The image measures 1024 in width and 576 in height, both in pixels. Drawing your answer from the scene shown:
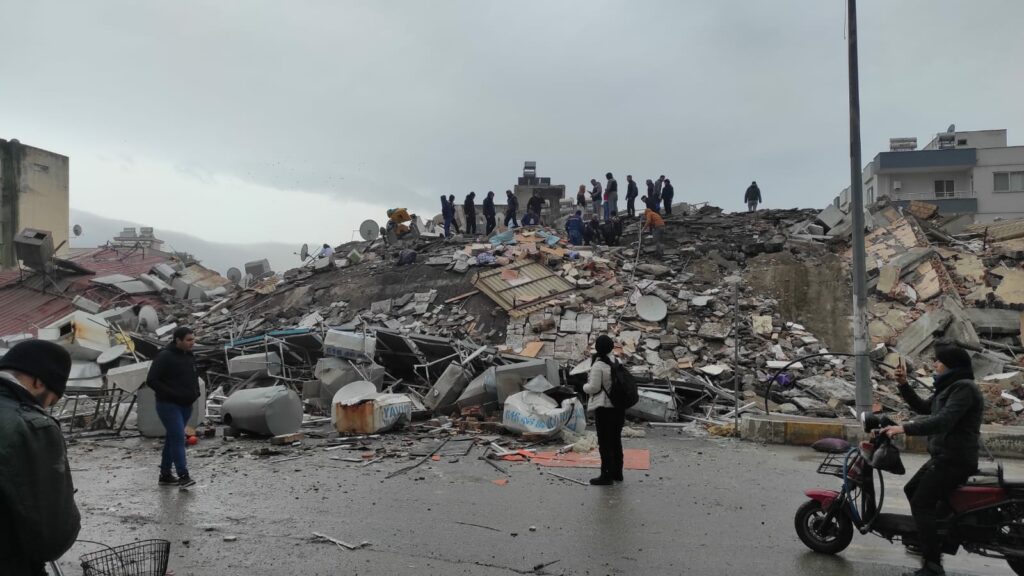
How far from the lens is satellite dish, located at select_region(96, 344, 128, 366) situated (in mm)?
15055

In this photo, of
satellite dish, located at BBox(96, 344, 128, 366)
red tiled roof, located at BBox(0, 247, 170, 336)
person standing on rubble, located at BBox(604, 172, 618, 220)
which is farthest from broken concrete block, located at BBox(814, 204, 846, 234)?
red tiled roof, located at BBox(0, 247, 170, 336)

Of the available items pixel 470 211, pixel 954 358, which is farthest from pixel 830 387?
pixel 470 211

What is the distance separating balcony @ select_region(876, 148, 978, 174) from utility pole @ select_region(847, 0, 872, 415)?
33802 millimetres

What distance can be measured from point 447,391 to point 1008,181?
3966cm

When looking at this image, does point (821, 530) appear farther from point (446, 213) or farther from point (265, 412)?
point (446, 213)

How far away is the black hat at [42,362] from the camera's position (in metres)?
2.48

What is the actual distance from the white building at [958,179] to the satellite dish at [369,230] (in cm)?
2490

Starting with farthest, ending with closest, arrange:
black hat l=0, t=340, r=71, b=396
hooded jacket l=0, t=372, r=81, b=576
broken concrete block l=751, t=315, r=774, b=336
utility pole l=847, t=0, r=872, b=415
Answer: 1. broken concrete block l=751, t=315, r=774, b=336
2. utility pole l=847, t=0, r=872, b=415
3. black hat l=0, t=340, r=71, b=396
4. hooded jacket l=0, t=372, r=81, b=576

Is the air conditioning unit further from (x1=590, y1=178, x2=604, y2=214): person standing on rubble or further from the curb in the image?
the curb

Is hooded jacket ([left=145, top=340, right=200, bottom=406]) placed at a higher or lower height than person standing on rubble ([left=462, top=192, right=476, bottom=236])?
lower

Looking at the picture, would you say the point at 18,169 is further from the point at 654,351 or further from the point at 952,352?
the point at 952,352

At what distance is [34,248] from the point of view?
87.7 feet

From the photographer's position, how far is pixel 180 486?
715 cm

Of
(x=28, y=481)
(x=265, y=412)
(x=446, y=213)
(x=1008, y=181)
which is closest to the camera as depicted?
(x=28, y=481)
